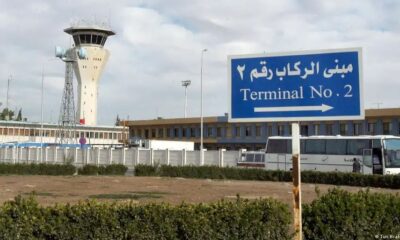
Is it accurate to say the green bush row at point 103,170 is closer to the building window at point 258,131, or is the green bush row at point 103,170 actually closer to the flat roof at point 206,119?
the flat roof at point 206,119

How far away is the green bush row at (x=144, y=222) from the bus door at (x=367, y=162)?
3034cm

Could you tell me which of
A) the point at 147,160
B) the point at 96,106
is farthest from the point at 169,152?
Result: the point at 96,106

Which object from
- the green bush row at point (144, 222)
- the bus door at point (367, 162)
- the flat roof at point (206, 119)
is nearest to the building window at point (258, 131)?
the flat roof at point (206, 119)

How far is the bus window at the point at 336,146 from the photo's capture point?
37969 mm

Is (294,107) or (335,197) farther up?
(294,107)

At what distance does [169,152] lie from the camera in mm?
53531

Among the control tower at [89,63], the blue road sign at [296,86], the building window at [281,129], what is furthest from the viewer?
the control tower at [89,63]

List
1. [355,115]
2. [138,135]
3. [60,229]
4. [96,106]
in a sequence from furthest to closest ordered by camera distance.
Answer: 1. [96,106]
2. [138,135]
3. [60,229]
4. [355,115]

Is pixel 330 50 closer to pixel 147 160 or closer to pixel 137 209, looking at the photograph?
pixel 137 209

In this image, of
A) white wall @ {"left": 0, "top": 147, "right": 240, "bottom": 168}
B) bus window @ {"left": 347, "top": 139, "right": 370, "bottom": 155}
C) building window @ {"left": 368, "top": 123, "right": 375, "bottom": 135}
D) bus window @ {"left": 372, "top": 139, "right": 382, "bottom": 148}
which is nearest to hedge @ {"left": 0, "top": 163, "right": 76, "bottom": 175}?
white wall @ {"left": 0, "top": 147, "right": 240, "bottom": 168}

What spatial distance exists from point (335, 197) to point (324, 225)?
493 millimetres

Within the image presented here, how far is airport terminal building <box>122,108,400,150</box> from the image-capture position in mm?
65562

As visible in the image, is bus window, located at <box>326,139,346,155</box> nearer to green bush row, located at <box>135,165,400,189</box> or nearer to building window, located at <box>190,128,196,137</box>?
green bush row, located at <box>135,165,400,189</box>

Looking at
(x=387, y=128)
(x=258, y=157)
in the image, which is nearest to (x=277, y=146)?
(x=258, y=157)
